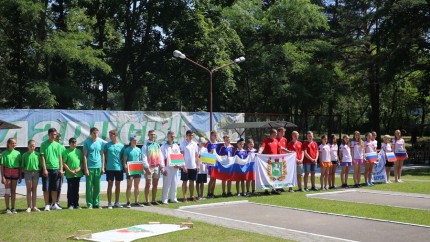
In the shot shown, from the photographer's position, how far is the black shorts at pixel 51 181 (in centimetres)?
1226

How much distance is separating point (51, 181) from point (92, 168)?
99 cm

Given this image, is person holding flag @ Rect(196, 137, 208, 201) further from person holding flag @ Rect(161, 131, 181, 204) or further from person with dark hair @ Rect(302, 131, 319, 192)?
person with dark hair @ Rect(302, 131, 319, 192)

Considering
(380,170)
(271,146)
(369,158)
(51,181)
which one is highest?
(271,146)

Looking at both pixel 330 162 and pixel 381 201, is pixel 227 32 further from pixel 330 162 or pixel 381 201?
pixel 381 201

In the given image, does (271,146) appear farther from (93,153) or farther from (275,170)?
(93,153)

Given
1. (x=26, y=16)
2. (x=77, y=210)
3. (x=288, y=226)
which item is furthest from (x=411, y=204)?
(x=26, y=16)

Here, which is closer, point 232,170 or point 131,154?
point 131,154

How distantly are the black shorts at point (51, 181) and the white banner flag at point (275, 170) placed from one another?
592 cm

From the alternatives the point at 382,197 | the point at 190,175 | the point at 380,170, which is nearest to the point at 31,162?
the point at 190,175

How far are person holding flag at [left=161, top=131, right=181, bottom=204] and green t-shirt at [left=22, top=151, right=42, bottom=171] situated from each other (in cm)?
316

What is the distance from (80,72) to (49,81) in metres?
5.60

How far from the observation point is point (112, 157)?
12.7 metres

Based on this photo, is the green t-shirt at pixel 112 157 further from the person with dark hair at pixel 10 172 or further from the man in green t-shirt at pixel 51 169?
the person with dark hair at pixel 10 172

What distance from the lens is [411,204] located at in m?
13.4
